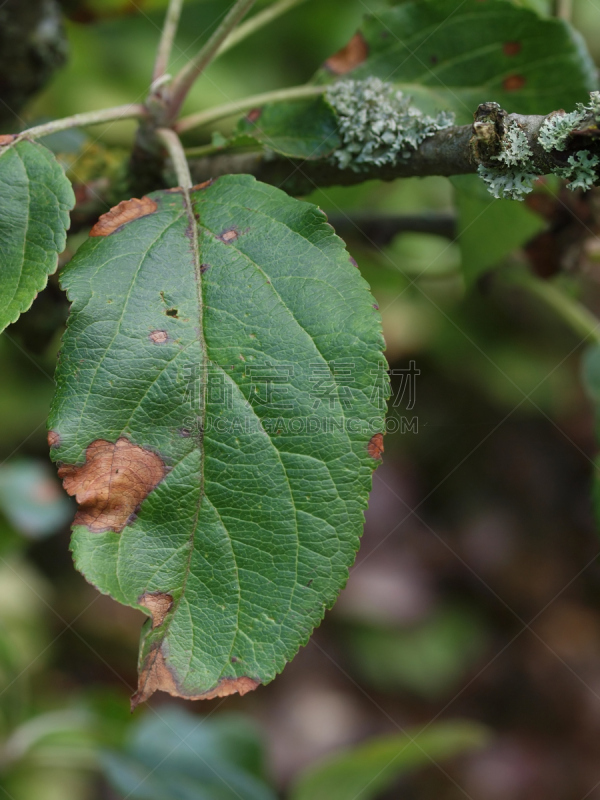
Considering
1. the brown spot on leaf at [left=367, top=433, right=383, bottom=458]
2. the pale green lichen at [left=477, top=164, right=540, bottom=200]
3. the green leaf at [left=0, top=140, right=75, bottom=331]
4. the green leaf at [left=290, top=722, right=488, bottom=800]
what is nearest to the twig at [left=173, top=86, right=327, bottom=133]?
the green leaf at [left=0, top=140, right=75, bottom=331]

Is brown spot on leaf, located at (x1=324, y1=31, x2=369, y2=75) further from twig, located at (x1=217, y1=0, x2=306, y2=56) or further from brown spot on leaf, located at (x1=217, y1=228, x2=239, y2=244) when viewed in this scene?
brown spot on leaf, located at (x1=217, y1=228, x2=239, y2=244)

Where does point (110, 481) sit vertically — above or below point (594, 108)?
below

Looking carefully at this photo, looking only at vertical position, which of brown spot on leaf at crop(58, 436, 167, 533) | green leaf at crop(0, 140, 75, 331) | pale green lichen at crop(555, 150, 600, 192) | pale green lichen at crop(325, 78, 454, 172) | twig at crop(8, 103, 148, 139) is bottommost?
brown spot on leaf at crop(58, 436, 167, 533)

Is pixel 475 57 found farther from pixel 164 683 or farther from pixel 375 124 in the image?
pixel 164 683

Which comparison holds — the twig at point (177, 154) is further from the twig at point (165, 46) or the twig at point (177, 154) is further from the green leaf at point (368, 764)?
the green leaf at point (368, 764)

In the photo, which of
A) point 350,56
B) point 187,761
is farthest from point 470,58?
point 187,761

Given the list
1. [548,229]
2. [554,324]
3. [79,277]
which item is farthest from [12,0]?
[554,324]

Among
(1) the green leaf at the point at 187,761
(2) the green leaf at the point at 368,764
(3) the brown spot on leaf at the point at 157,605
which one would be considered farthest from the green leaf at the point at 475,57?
(1) the green leaf at the point at 187,761

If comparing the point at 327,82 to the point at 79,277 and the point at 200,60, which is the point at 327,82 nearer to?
the point at 200,60
